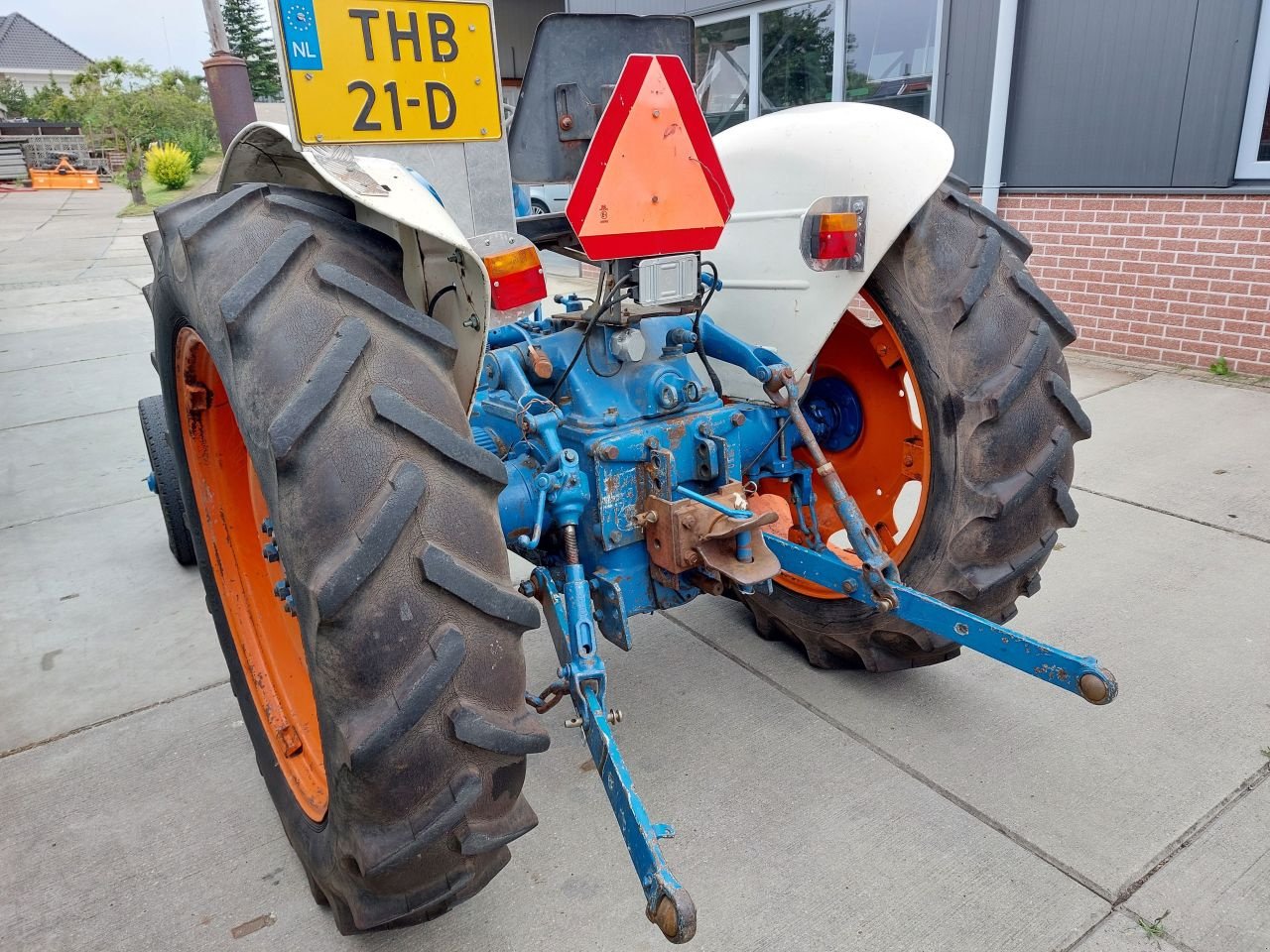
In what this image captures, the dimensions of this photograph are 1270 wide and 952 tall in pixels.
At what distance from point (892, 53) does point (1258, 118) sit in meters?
2.74

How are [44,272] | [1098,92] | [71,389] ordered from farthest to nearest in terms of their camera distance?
[44,272]
[71,389]
[1098,92]

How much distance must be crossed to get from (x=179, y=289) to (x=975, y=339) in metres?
1.79

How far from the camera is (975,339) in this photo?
2.19 m

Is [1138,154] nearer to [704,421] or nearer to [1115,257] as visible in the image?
[1115,257]

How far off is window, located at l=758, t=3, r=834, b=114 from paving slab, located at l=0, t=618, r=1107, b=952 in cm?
638

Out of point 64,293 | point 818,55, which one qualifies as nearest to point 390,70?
point 818,55

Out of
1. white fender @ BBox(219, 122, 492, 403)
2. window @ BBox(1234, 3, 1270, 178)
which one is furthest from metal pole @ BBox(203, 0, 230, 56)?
window @ BBox(1234, 3, 1270, 178)

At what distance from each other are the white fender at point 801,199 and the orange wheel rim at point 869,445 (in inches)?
9.8

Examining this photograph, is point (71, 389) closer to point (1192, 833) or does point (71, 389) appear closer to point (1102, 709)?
point (1102, 709)

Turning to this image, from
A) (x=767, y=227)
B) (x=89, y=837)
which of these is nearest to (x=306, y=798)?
(x=89, y=837)

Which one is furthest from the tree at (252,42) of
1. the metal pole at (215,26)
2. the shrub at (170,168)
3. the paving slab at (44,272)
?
the metal pole at (215,26)

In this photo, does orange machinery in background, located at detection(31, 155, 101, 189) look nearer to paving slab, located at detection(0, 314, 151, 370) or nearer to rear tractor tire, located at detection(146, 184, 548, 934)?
paving slab, located at detection(0, 314, 151, 370)

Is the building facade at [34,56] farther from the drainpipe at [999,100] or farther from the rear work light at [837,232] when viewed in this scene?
the rear work light at [837,232]

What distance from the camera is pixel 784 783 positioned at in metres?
2.35
